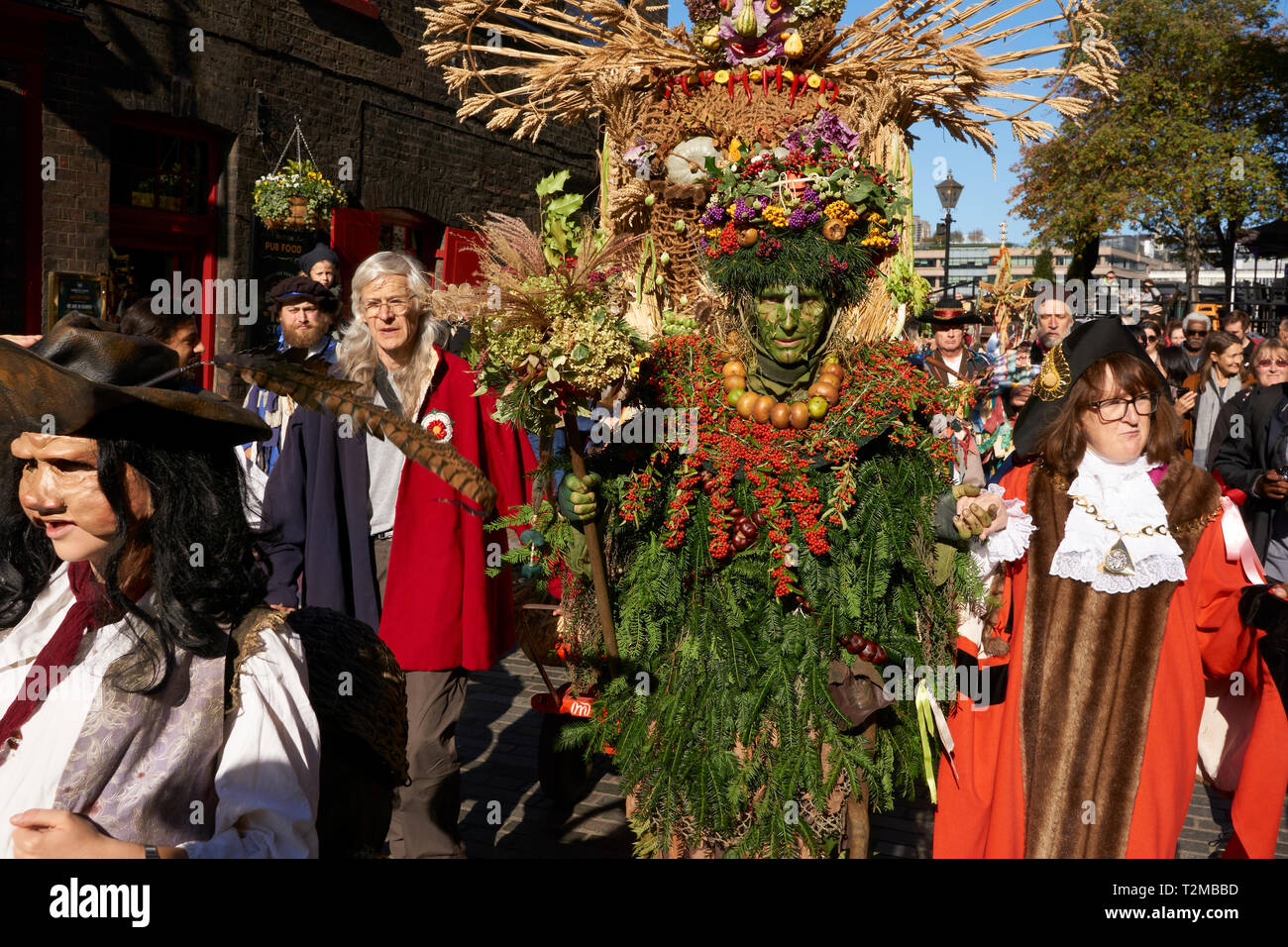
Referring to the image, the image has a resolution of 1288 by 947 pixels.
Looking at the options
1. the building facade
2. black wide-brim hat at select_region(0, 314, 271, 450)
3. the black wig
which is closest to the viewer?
black wide-brim hat at select_region(0, 314, 271, 450)

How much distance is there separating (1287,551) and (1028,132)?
3187 millimetres

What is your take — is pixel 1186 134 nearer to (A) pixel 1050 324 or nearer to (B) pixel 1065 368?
(A) pixel 1050 324

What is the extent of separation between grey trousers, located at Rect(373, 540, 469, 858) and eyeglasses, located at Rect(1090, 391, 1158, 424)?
2471 millimetres

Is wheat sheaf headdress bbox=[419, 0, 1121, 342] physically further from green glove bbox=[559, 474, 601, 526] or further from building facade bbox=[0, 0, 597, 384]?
building facade bbox=[0, 0, 597, 384]

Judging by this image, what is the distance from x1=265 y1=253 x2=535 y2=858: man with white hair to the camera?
412 cm

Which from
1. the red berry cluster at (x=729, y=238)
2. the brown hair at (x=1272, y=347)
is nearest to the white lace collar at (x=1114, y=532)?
the red berry cluster at (x=729, y=238)

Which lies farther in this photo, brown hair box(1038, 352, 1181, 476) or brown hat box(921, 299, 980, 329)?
brown hat box(921, 299, 980, 329)

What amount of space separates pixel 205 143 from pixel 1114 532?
31.0 ft

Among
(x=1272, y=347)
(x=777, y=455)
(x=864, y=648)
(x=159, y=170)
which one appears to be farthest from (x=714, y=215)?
(x=159, y=170)

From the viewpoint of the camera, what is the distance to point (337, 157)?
11711mm

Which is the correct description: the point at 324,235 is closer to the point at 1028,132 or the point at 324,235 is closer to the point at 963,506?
the point at 1028,132

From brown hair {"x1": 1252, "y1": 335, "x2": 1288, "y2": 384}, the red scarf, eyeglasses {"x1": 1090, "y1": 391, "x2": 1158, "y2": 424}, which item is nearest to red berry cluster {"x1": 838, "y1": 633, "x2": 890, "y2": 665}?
eyeglasses {"x1": 1090, "y1": 391, "x2": 1158, "y2": 424}

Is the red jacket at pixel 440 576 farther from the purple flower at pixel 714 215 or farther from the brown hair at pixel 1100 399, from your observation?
the brown hair at pixel 1100 399

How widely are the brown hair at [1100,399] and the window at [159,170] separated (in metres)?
8.71
